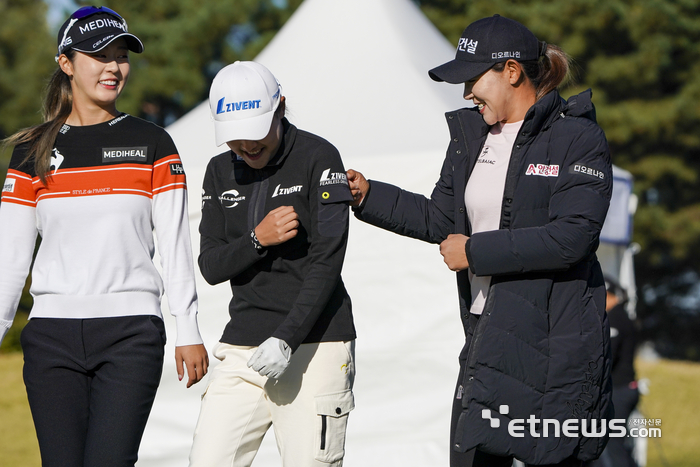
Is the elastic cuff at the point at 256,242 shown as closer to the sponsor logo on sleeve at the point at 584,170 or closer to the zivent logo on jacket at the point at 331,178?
the zivent logo on jacket at the point at 331,178

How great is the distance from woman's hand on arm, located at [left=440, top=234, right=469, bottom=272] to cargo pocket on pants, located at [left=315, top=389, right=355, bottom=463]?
1.84 feet

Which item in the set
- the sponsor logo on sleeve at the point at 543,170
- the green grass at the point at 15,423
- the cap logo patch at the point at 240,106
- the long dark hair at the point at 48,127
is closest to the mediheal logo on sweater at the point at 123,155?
the long dark hair at the point at 48,127

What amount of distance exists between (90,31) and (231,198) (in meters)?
0.67

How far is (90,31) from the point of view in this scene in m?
2.52

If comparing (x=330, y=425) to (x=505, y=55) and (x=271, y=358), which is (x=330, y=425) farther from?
(x=505, y=55)

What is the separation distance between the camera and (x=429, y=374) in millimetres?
4703

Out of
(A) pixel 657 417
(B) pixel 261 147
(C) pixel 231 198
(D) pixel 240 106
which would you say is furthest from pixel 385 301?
(A) pixel 657 417

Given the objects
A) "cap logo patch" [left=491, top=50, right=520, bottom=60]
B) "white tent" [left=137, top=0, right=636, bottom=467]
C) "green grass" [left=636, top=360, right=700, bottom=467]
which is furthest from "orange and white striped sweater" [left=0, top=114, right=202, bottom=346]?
"green grass" [left=636, top=360, right=700, bottom=467]

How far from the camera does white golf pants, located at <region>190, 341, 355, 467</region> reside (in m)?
2.52

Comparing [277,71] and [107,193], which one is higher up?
[277,71]

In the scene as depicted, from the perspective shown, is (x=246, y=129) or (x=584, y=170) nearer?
(x=584, y=170)

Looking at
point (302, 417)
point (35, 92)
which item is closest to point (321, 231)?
point (302, 417)

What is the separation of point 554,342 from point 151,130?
135 centimetres

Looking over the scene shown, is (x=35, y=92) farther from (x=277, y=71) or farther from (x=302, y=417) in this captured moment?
(x=302, y=417)
